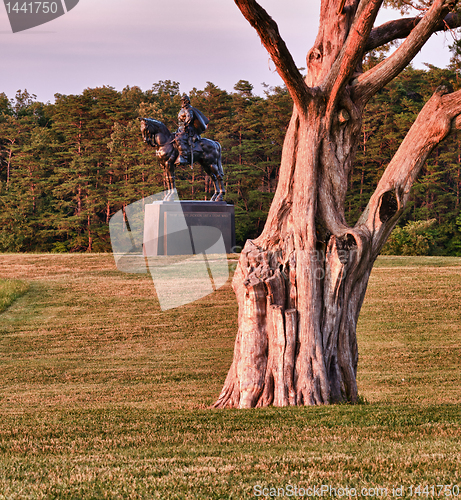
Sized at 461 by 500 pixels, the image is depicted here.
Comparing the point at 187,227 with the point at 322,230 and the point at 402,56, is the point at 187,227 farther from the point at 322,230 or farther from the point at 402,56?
the point at 402,56

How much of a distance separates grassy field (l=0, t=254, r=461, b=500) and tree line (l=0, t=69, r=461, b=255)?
16.7 m

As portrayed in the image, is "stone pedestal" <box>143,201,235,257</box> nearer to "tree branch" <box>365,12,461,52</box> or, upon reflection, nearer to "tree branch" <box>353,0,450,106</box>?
"tree branch" <box>365,12,461,52</box>

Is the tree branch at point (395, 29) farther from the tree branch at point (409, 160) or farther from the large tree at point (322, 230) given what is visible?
the tree branch at point (409, 160)

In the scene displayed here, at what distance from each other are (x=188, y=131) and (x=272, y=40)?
13.5 metres

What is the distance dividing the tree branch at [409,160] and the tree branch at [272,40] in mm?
1343

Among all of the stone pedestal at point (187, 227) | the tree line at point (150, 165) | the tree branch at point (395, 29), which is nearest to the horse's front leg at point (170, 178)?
the stone pedestal at point (187, 227)

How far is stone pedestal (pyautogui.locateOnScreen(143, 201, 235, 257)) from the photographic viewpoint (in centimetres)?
1761

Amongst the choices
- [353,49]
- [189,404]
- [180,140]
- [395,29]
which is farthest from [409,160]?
[180,140]

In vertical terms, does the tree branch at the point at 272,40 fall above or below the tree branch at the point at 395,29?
below

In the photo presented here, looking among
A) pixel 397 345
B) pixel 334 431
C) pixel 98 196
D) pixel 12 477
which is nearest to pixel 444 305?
pixel 397 345

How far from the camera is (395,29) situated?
6.62 meters

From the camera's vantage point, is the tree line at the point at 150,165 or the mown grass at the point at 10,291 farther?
the tree line at the point at 150,165

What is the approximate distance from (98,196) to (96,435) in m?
30.0

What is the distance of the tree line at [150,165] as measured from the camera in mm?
31797
